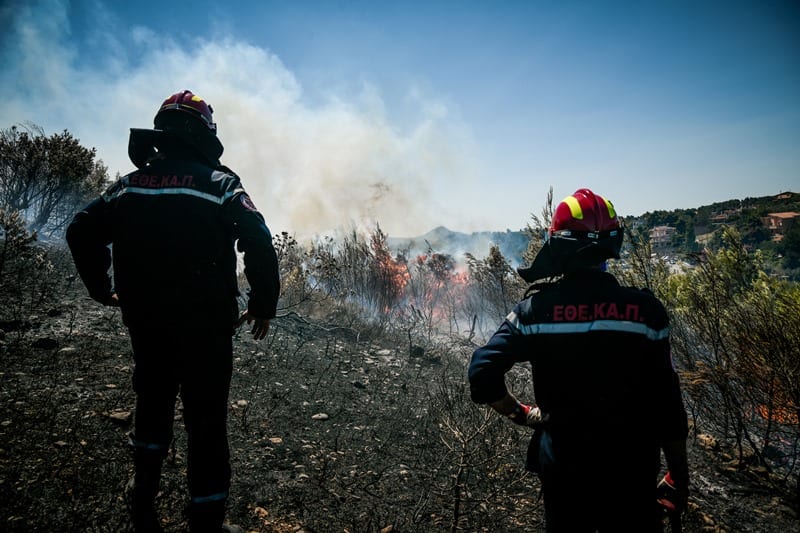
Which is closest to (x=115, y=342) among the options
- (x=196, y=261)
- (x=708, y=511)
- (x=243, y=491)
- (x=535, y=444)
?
(x=243, y=491)

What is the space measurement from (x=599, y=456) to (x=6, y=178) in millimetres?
13327

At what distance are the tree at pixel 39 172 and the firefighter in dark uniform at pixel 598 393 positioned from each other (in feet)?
39.3

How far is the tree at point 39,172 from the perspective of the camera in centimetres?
898

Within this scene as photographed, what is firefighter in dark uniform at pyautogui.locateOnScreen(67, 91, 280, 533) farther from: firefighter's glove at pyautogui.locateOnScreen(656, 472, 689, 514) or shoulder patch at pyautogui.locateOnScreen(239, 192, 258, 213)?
firefighter's glove at pyautogui.locateOnScreen(656, 472, 689, 514)

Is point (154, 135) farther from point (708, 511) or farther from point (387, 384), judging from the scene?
point (708, 511)

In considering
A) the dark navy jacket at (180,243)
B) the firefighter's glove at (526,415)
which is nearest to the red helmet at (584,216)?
the firefighter's glove at (526,415)

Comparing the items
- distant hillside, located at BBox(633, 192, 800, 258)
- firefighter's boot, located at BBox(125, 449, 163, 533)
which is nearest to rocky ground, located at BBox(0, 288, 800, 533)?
firefighter's boot, located at BBox(125, 449, 163, 533)

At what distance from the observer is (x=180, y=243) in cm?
178

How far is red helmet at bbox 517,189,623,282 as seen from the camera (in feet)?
5.16

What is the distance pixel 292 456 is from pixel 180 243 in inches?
84.5

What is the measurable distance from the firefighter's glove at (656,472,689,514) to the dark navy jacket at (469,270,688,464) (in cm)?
21

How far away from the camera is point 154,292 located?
1774 mm

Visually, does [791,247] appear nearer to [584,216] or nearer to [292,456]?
[584,216]

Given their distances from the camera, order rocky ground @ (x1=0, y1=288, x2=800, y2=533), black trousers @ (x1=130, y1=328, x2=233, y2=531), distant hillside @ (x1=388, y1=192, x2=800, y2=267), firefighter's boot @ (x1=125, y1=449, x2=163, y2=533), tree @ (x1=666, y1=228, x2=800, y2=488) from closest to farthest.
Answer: black trousers @ (x1=130, y1=328, x2=233, y2=531) → firefighter's boot @ (x1=125, y1=449, x2=163, y2=533) → rocky ground @ (x1=0, y1=288, x2=800, y2=533) → tree @ (x1=666, y1=228, x2=800, y2=488) → distant hillside @ (x1=388, y1=192, x2=800, y2=267)
